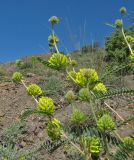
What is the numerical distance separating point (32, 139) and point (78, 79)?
2.52 meters

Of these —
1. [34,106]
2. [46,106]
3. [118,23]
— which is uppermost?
[118,23]

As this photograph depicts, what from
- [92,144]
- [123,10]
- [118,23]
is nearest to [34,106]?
[123,10]

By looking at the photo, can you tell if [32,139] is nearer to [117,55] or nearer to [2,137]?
[2,137]

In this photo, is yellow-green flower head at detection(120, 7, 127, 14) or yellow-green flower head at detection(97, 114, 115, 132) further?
yellow-green flower head at detection(120, 7, 127, 14)

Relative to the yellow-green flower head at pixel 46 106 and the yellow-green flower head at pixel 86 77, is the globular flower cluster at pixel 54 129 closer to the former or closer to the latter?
the yellow-green flower head at pixel 46 106

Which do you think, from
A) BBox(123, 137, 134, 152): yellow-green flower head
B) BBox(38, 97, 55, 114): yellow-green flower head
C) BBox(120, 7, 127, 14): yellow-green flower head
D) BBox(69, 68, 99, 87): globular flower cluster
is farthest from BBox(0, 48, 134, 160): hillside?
BBox(69, 68, 99, 87): globular flower cluster

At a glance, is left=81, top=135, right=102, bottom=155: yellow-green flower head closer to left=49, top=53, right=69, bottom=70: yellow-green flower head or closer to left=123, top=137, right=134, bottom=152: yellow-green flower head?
left=123, top=137, right=134, bottom=152: yellow-green flower head

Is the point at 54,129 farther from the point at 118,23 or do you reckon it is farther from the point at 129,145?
the point at 118,23

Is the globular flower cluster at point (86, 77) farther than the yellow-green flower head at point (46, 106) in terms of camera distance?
No

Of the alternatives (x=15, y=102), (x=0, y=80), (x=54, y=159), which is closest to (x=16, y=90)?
(x=15, y=102)

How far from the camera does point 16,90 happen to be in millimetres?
5805

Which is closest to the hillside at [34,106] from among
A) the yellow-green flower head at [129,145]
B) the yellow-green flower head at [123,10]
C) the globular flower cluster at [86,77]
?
the yellow-green flower head at [123,10]

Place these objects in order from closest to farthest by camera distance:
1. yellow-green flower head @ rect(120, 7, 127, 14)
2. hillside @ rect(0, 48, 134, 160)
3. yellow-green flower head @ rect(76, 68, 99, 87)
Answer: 1. yellow-green flower head @ rect(76, 68, 99, 87)
2. yellow-green flower head @ rect(120, 7, 127, 14)
3. hillside @ rect(0, 48, 134, 160)

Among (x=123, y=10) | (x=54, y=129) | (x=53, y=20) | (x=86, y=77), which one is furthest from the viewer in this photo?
(x=123, y=10)
